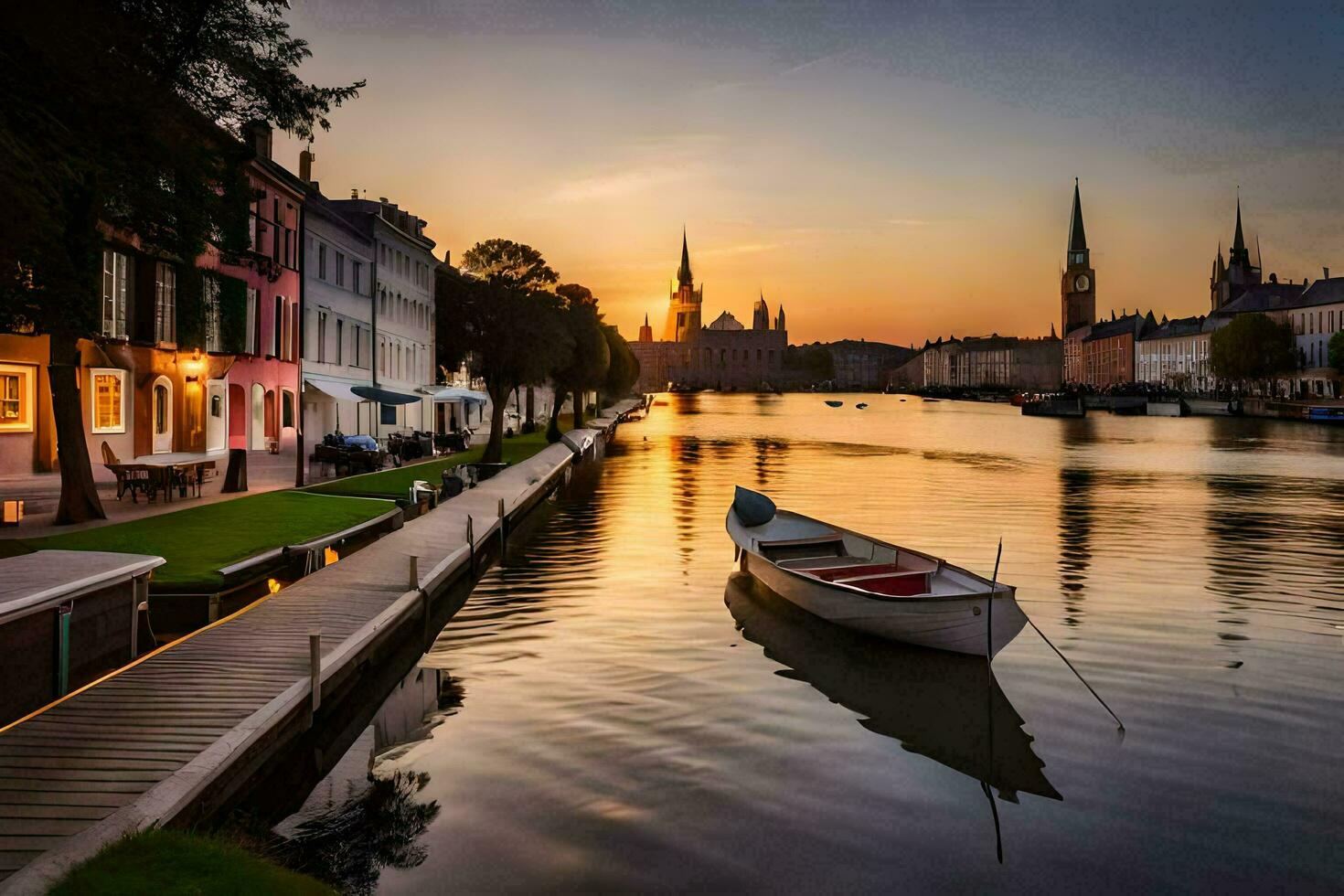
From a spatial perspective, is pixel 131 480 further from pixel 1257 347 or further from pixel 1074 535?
pixel 1257 347

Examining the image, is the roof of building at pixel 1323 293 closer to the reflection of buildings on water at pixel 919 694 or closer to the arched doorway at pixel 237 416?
the arched doorway at pixel 237 416

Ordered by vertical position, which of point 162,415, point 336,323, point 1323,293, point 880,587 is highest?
point 1323,293

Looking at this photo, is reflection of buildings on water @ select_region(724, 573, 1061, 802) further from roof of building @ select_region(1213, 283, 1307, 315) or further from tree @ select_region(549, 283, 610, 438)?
roof of building @ select_region(1213, 283, 1307, 315)

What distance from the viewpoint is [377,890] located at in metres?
9.43

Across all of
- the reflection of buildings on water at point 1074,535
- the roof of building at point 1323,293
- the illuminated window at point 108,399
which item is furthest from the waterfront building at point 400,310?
the roof of building at point 1323,293

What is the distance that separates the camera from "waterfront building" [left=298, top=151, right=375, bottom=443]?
47.8 metres

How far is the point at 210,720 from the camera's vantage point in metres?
10.9

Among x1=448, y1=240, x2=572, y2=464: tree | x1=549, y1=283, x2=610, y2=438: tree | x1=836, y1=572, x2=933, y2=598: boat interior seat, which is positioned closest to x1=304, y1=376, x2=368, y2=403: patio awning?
x1=448, y1=240, x2=572, y2=464: tree

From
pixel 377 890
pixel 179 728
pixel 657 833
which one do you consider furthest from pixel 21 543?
pixel 657 833

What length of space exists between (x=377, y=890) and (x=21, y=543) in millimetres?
11151

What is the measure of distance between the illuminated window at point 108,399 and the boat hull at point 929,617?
2311 cm

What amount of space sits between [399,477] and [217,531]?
15.1m

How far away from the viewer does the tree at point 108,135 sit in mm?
13898

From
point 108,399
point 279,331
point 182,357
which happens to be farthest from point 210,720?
point 279,331
